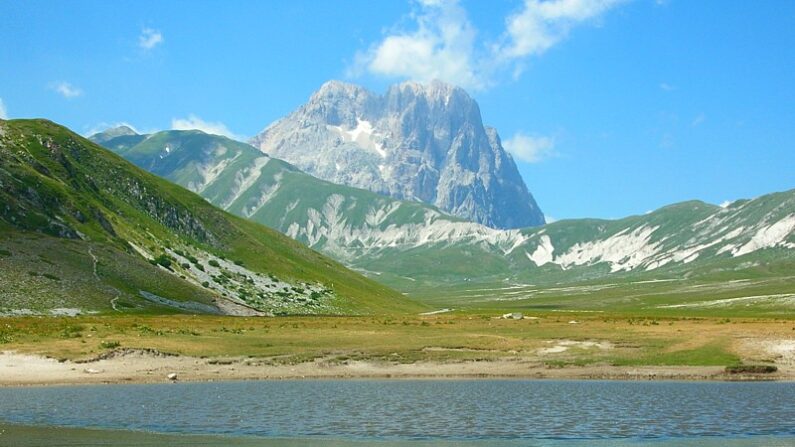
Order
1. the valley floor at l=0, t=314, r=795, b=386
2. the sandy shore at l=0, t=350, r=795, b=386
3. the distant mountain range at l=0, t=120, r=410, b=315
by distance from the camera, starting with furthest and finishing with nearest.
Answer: the distant mountain range at l=0, t=120, r=410, b=315 < the valley floor at l=0, t=314, r=795, b=386 < the sandy shore at l=0, t=350, r=795, b=386

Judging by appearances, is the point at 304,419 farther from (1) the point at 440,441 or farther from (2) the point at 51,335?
(2) the point at 51,335

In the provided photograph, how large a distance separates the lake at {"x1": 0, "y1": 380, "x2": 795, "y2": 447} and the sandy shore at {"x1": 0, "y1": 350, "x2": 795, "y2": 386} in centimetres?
399

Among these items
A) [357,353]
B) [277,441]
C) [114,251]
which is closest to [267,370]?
[357,353]

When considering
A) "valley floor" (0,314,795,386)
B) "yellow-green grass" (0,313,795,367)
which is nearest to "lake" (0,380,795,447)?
"valley floor" (0,314,795,386)

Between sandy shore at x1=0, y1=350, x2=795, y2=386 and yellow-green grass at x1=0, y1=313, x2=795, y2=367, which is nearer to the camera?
sandy shore at x1=0, y1=350, x2=795, y2=386

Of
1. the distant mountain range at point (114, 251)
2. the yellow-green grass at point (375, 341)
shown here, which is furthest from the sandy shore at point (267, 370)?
the distant mountain range at point (114, 251)

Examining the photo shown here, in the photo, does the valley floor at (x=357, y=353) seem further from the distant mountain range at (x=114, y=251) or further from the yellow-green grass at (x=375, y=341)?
the distant mountain range at (x=114, y=251)

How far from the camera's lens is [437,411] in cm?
4812

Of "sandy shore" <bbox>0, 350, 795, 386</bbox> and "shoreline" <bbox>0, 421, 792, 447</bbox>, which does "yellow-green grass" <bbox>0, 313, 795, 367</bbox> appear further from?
"shoreline" <bbox>0, 421, 792, 447</bbox>

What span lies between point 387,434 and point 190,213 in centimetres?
16039

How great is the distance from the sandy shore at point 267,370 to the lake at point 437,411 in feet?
13.1

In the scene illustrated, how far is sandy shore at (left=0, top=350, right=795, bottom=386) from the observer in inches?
2574

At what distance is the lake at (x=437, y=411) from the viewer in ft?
131

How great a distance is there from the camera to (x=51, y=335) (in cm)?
7894
